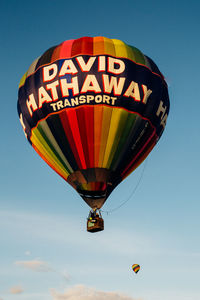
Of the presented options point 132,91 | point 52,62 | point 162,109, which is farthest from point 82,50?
point 162,109

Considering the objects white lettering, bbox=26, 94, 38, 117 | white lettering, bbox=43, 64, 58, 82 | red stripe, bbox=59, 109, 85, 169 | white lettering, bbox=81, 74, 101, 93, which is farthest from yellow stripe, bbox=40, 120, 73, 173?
white lettering, bbox=81, 74, 101, 93

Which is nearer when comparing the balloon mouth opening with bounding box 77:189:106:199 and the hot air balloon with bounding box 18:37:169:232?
the hot air balloon with bounding box 18:37:169:232

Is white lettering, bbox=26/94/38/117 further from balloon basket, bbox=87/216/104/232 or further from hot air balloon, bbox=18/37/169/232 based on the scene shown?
balloon basket, bbox=87/216/104/232

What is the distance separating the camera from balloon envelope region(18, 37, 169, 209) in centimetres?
2594

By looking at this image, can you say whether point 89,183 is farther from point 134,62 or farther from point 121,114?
point 134,62

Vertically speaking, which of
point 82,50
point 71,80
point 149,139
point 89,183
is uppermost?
point 82,50

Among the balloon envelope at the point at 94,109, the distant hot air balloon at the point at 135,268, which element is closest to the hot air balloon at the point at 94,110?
the balloon envelope at the point at 94,109

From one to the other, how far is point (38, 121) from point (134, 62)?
18.7 feet

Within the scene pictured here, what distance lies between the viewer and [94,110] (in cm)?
2588

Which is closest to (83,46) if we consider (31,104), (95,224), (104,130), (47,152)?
(31,104)

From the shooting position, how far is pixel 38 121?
2714 centimetres

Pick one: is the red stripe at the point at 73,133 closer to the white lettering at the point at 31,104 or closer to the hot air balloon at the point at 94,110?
the hot air balloon at the point at 94,110

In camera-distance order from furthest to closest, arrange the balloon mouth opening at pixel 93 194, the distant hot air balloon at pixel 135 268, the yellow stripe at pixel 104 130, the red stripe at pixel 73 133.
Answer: the distant hot air balloon at pixel 135 268 < the balloon mouth opening at pixel 93 194 < the red stripe at pixel 73 133 < the yellow stripe at pixel 104 130

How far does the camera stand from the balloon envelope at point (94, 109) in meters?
25.9
